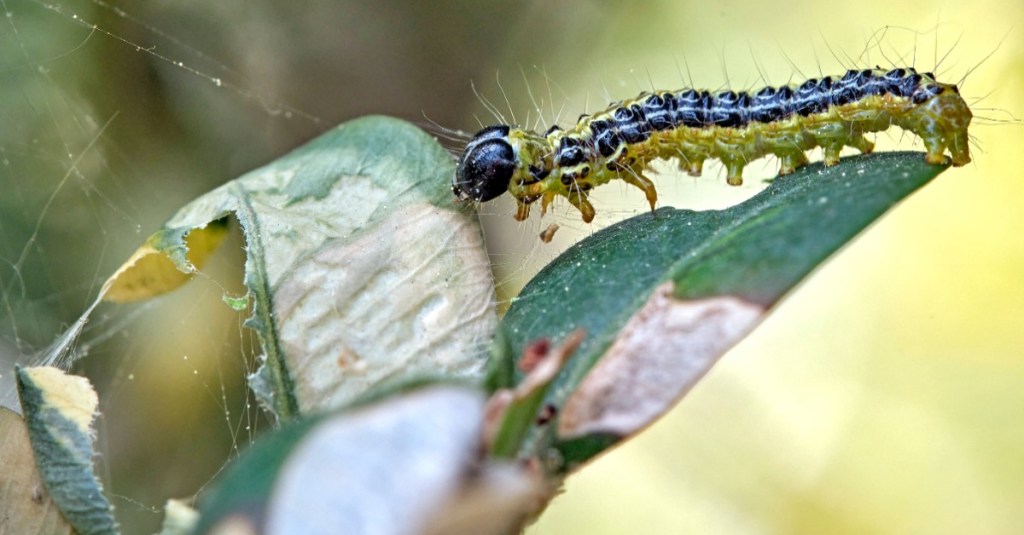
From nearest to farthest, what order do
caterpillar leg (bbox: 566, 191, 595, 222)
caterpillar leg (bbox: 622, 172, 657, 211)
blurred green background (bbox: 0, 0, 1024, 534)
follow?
caterpillar leg (bbox: 622, 172, 657, 211) → caterpillar leg (bbox: 566, 191, 595, 222) → blurred green background (bbox: 0, 0, 1024, 534)

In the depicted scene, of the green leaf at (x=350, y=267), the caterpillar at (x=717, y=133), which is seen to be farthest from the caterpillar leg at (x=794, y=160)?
the green leaf at (x=350, y=267)

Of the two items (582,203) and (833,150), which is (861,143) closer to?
(833,150)

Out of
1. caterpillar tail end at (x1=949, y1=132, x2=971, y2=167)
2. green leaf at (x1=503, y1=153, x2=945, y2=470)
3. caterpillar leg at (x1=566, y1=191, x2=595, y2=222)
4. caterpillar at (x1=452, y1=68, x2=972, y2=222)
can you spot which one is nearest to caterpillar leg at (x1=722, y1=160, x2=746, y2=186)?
caterpillar at (x1=452, y1=68, x2=972, y2=222)

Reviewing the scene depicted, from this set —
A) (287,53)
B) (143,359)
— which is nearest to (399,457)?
(143,359)

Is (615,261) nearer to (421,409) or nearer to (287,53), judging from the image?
(421,409)

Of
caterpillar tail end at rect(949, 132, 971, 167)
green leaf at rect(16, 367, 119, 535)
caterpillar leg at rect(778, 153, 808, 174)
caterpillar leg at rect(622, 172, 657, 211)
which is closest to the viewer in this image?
green leaf at rect(16, 367, 119, 535)

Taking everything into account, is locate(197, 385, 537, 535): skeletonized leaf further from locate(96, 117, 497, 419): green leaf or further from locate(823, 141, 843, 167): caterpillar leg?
locate(823, 141, 843, 167): caterpillar leg
